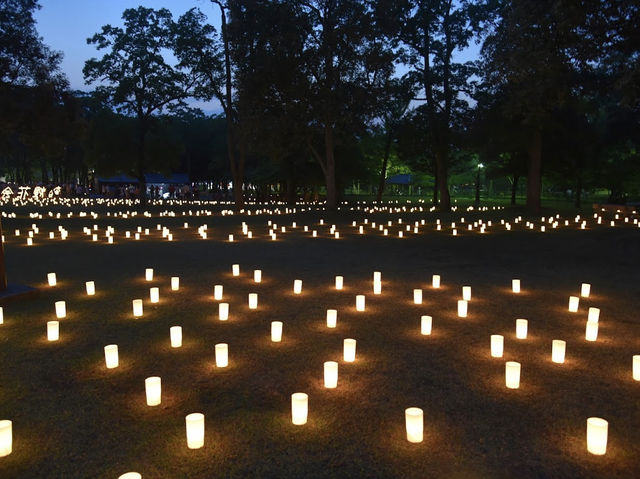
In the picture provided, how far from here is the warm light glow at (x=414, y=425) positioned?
317 cm

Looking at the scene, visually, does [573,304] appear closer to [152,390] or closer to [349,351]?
[349,351]

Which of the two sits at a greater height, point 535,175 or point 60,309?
point 535,175

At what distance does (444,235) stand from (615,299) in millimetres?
9008

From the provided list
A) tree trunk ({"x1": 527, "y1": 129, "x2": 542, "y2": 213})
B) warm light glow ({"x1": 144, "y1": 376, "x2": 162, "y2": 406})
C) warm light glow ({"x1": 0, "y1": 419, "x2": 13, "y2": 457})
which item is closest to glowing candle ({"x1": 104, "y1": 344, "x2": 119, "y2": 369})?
warm light glow ({"x1": 144, "y1": 376, "x2": 162, "y2": 406})

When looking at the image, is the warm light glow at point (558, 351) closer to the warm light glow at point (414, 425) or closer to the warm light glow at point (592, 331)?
the warm light glow at point (592, 331)

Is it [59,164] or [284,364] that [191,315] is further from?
[59,164]

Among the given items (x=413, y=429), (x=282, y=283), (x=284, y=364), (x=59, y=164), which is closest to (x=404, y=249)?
(x=282, y=283)

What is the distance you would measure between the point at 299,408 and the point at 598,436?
1959mm

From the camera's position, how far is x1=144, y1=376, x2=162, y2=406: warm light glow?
12.3ft

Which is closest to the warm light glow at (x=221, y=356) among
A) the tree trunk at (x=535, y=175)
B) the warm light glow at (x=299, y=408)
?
the warm light glow at (x=299, y=408)

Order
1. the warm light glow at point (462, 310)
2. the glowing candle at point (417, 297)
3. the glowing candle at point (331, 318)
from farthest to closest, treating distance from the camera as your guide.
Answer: the glowing candle at point (417, 297), the warm light glow at point (462, 310), the glowing candle at point (331, 318)

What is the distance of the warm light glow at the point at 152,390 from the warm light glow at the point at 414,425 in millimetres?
1961

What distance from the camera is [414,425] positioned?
3.18 m

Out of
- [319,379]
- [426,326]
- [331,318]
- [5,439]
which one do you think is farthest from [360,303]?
[5,439]
